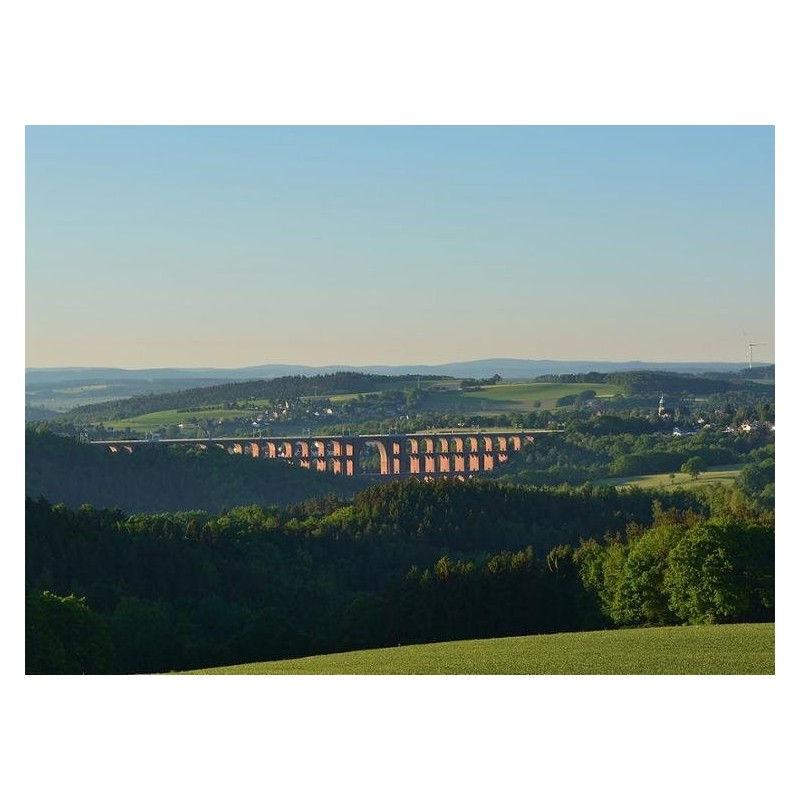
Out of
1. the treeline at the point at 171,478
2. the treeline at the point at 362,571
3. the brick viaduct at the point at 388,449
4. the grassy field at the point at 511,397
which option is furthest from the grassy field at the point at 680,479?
the treeline at the point at 171,478

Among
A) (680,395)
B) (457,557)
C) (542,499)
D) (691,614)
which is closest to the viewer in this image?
(691,614)

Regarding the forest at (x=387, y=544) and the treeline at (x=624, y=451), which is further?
the treeline at (x=624, y=451)

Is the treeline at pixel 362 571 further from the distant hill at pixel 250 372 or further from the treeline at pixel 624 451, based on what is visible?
the distant hill at pixel 250 372

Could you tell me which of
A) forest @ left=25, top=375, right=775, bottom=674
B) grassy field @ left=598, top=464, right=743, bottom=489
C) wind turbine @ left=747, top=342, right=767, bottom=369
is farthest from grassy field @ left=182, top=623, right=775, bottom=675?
grassy field @ left=598, top=464, right=743, bottom=489

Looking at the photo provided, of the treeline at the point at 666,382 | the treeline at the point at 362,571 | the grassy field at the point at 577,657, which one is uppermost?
the treeline at the point at 666,382

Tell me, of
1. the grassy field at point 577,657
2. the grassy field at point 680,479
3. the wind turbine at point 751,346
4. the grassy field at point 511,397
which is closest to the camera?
the grassy field at point 577,657

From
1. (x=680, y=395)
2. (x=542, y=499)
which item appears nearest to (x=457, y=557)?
(x=542, y=499)
